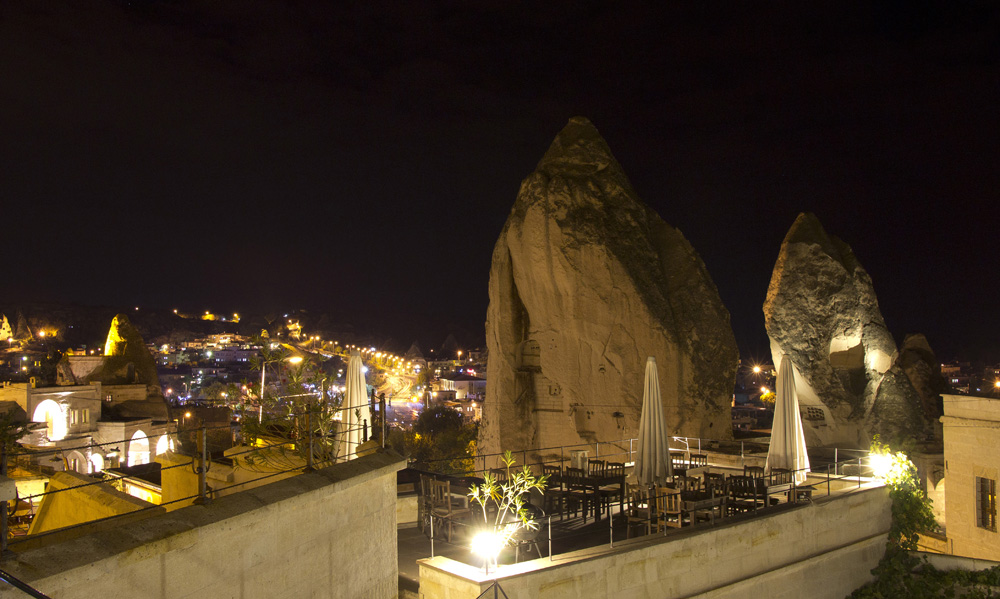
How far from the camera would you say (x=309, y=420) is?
6277 millimetres

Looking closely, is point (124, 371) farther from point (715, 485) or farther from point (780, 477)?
point (780, 477)

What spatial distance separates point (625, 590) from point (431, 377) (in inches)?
4328

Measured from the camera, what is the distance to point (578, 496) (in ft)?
36.8

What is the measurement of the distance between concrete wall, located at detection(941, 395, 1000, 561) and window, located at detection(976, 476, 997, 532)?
0.27ft

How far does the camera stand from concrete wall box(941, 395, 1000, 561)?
1516 centimetres

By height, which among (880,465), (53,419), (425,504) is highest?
(425,504)

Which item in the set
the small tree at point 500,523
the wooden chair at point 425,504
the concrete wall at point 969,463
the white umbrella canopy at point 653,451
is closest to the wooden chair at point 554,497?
the small tree at point 500,523

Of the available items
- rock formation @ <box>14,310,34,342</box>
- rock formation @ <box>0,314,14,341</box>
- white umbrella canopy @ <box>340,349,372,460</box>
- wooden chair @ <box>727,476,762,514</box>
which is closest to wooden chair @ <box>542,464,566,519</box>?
wooden chair @ <box>727,476,762,514</box>

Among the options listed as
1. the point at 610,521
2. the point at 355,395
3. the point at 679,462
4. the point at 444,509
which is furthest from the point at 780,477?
the point at 355,395

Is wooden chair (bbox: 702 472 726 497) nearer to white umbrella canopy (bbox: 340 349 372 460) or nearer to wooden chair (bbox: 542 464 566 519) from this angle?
wooden chair (bbox: 542 464 566 519)

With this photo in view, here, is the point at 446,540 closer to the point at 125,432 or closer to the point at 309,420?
the point at 309,420

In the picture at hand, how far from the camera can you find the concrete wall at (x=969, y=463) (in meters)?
15.2

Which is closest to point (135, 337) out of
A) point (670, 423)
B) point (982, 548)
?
point (670, 423)

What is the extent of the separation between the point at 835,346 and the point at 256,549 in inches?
1225
